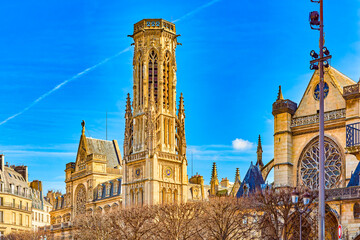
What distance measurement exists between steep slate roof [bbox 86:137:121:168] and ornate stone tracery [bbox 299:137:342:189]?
145 feet

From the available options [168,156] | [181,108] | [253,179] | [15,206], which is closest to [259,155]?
[253,179]

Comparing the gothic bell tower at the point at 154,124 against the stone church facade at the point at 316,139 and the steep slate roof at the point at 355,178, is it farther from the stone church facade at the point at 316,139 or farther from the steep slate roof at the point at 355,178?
the steep slate roof at the point at 355,178

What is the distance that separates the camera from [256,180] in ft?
187

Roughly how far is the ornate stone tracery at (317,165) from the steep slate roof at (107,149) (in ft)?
145

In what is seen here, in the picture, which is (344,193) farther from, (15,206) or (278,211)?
(15,206)

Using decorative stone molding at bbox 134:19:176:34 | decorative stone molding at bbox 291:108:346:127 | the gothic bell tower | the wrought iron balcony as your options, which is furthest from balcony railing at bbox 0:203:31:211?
the wrought iron balcony

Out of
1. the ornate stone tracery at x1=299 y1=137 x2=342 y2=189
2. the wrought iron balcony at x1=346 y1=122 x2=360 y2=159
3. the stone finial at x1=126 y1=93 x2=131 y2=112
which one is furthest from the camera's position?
the stone finial at x1=126 y1=93 x2=131 y2=112

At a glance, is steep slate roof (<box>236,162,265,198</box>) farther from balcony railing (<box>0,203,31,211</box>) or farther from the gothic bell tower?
balcony railing (<box>0,203,31,211</box>)

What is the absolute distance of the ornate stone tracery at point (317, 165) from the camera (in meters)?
50.2

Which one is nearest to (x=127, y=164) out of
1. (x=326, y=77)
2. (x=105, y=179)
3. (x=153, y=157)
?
(x=153, y=157)

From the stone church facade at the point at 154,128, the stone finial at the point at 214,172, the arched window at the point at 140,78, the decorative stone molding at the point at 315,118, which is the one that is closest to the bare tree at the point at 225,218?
the decorative stone molding at the point at 315,118

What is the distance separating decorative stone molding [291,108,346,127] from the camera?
5034cm

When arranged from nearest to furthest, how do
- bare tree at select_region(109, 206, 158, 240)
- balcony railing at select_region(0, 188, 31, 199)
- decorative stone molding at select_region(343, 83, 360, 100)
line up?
decorative stone molding at select_region(343, 83, 360, 100) < bare tree at select_region(109, 206, 158, 240) < balcony railing at select_region(0, 188, 31, 199)

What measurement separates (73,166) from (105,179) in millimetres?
9071
